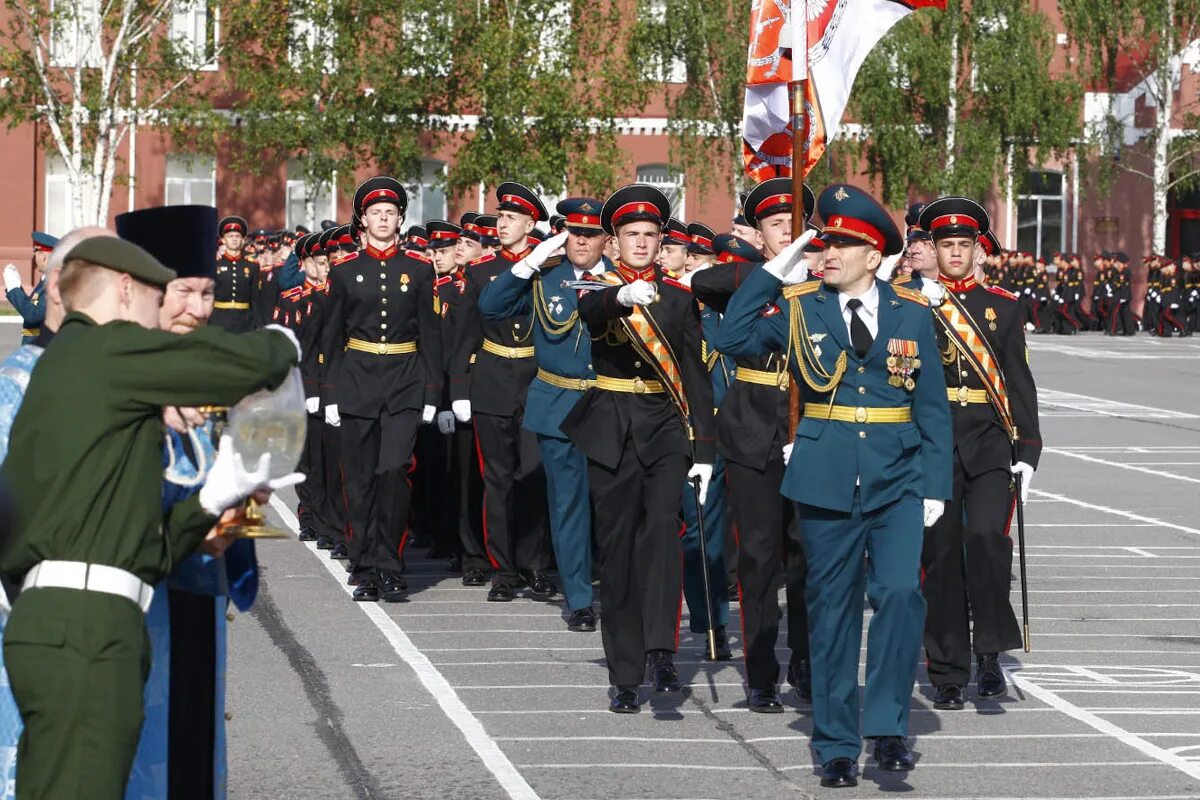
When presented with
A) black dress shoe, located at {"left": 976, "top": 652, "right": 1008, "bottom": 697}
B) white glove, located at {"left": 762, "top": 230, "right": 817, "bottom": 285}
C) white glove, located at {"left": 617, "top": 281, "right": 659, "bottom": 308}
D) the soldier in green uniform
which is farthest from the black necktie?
the soldier in green uniform

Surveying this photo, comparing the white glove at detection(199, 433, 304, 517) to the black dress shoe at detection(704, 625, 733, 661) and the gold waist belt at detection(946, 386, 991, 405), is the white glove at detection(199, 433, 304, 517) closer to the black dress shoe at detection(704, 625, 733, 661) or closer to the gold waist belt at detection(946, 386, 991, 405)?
the gold waist belt at detection(946, 386, 991, 405)

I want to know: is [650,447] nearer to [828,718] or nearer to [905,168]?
[828,718]

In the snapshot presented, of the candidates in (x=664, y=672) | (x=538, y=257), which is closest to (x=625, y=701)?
(x=664, y=672)

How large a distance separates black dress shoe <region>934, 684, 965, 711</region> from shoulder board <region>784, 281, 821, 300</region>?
79.2 inches

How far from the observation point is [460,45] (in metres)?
42.8

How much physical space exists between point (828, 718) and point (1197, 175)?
46.7m

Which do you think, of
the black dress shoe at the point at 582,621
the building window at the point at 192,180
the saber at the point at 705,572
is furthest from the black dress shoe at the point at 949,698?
the building window at the point at 192,180

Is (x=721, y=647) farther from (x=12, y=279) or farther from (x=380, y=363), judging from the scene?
(x=12, y=279)

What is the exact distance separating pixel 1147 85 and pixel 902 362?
4638 centimetres

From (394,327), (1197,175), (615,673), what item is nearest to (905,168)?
(1197,175)

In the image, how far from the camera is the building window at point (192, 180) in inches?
1902

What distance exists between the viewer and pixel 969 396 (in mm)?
9625

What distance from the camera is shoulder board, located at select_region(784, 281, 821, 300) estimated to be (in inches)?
327

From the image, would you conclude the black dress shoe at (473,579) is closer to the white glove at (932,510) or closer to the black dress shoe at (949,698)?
the black dress shoe at (949,698)
